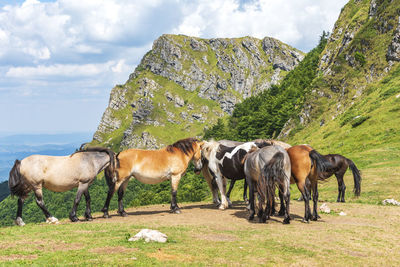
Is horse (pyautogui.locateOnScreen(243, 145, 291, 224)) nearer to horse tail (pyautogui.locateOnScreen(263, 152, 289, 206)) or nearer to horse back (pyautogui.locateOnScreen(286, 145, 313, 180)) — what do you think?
horse tail (pyautogui.locateOnScreen(263, 152, 289, 206))

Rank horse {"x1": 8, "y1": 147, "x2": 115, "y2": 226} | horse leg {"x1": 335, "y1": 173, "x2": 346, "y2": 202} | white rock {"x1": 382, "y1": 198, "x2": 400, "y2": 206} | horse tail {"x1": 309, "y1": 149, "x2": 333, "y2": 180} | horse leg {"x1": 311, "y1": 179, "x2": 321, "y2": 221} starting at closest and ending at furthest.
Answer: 1. horse {"x1": 8, "y1": 147, "x2": 115, "y2": 226}
2. horse tail {"x1": 309, "y1": 149, "x2": 333, "y2": 180}
3. horse leg {"x1": 311, "y1": 179, "x2": 321, "y2": 221}
4. white rock {"x1": 382, "y1": 198, "x2": 400, "y2": 206}
5. horse leg {"x1": 335, "y1": 173, "x2": 346, "y2": 202}

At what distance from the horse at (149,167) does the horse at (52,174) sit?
0.82 meters

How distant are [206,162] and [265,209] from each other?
568 cm

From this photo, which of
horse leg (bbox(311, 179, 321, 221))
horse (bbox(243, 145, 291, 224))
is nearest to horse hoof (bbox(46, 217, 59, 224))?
horse (bbox(243, 145, 291, 224))

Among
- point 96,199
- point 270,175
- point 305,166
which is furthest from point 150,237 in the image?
point 96,199

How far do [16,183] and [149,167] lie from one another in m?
5.48

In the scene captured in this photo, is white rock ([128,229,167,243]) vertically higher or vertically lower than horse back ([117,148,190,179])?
lower

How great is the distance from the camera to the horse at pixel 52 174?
12625 mm

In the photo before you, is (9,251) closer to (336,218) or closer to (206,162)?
(206,162)

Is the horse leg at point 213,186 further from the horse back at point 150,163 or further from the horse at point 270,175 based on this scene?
the horse at point 270,175

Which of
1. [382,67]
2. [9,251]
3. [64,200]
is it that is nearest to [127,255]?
[9,251]

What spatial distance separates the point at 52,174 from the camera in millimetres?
12922

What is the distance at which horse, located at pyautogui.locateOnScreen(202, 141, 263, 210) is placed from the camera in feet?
53.2

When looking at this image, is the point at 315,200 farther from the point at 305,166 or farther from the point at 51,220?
the point at 51,220
